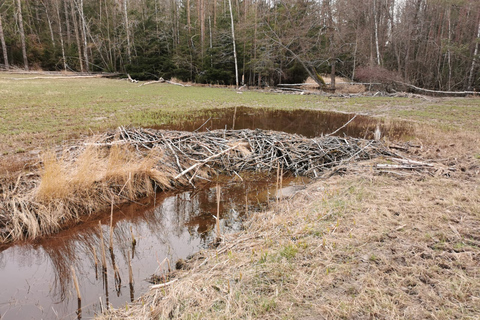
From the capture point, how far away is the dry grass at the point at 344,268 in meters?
2.56

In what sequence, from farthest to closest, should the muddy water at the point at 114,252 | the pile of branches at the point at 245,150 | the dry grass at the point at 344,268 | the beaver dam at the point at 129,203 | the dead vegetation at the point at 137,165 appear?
1. the pile of branches at the point at 245,150
2. the dead vegetation at the point at 137,165
3. the beaver dam at the point at 129,203
4. the muddy water at the point at 114,252
5. the dry grass at the point at 344,268

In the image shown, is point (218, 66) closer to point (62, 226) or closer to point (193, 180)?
point (193, 180)

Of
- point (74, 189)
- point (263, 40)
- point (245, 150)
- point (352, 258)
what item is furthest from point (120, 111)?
point (263, 40)

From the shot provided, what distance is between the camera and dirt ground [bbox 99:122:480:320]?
256 centimetres

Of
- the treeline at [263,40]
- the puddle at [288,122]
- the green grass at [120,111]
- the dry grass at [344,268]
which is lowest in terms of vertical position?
the dry grass at [344,268]

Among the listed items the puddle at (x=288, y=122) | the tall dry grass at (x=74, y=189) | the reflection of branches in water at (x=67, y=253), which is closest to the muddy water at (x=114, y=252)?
the reflection of branches in water at (x=67, y=253)

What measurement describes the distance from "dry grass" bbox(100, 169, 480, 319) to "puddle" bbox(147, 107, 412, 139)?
698cm

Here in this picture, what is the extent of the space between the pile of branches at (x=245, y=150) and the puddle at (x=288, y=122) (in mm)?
2904

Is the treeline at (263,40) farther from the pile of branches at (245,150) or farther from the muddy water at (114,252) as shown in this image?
the muddy water at (114,252)

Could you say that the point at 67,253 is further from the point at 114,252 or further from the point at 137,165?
the point at 137,165

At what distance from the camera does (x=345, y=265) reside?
3078mm

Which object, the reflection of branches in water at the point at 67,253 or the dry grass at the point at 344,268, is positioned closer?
the dry grass at the point at 344,268

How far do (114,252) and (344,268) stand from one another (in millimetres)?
2986

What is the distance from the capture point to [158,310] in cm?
271
